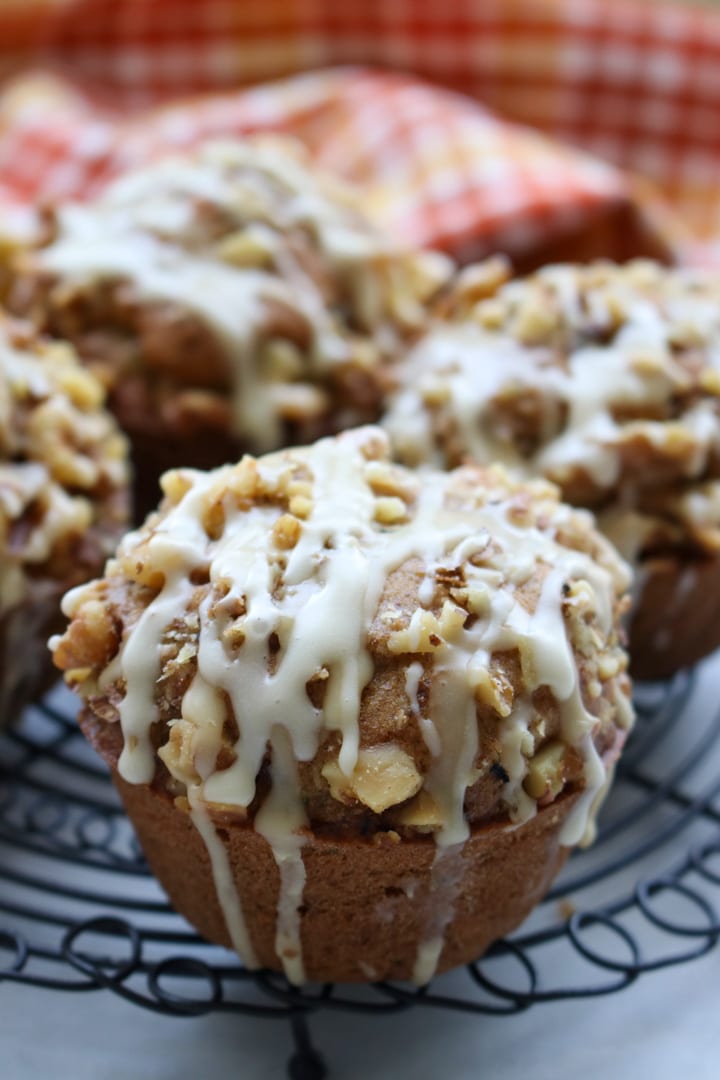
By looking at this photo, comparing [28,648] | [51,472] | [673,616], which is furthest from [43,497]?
[673,616]

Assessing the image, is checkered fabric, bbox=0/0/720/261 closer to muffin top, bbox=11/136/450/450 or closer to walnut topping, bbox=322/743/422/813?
muffin top, bbox=11/136/450/450

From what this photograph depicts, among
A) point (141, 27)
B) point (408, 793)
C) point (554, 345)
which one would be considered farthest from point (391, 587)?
point (141, 27)

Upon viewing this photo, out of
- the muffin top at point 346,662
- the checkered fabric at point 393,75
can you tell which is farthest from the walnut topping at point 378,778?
the checkered fabric at point 393,75

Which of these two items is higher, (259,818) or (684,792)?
(259,818)

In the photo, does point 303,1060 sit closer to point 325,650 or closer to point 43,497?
point 325,650

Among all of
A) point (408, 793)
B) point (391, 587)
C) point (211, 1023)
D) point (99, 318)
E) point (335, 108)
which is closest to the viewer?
point (408, 793)

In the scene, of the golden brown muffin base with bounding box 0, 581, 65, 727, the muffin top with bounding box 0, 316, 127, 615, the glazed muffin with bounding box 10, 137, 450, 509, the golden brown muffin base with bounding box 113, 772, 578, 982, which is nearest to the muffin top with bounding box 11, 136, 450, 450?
the glazed muffin with bounding box 10, 137, 450, 509

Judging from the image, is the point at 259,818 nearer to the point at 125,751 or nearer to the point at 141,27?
the point at 125,751
